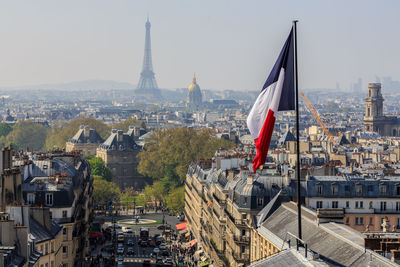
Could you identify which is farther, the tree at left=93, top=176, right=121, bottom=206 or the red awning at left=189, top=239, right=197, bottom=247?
the tree at left=93, top=176, right=121, bottom=206

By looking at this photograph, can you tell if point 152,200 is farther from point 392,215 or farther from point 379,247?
point 379,247

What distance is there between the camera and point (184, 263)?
286 ft

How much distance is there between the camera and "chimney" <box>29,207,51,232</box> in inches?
2267

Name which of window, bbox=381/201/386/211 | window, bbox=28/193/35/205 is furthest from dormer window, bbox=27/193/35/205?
window, bbox=381/201/386/211

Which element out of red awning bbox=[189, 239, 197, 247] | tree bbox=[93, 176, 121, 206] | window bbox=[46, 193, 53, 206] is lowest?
red awning bbox=[189, 239, 197, 247]

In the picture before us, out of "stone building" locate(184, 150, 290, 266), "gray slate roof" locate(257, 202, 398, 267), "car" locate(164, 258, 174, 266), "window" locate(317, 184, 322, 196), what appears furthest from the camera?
"car" locate(164, 258, 174, 266)

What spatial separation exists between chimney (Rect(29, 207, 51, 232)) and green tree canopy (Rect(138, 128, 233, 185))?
84.0 m

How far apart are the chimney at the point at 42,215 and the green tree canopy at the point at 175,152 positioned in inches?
3306

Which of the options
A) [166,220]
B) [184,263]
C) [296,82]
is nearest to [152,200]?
[166,220]

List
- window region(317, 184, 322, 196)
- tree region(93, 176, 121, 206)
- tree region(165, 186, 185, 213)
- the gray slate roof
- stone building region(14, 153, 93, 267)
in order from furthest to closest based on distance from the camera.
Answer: tree region(165, 186, 185, 213)
tree region(93, 176, 121, 206)
window region(317, 184, 322, 196)
stone building region(14, 153, 93, 267)
the gray slate roof

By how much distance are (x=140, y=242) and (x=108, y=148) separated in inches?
2869

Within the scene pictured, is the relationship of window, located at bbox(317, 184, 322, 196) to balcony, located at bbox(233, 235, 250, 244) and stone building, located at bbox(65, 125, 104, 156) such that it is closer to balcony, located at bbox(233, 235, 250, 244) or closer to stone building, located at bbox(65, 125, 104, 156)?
balcony, located at bbox(233, 235, 250, 244)

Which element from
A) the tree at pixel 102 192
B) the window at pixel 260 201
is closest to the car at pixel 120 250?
the window at pixel 260 201

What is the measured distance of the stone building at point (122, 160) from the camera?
166 meters
